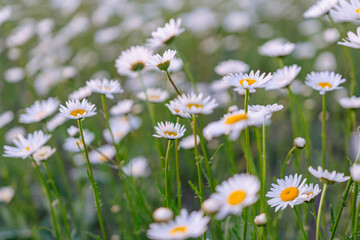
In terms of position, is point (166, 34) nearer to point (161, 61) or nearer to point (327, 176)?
point (161, 61)

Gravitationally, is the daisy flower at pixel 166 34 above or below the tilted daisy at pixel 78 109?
above

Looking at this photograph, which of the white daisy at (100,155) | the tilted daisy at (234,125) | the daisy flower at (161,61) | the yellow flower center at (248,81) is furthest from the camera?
the white daisy at (100,155)

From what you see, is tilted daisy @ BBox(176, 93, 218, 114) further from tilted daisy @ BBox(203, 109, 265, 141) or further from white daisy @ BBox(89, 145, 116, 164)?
white daisy @ BBox(89, 145, 116, 164)

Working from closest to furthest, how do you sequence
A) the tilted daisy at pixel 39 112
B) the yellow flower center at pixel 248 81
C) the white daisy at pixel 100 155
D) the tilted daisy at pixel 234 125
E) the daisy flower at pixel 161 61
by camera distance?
the tilted daisy at pixel 234 125
the yellow flower center at pixel 248 81
the daisy flower at pixel 161 61
the tilted daisy at pixel 39 112
the white daisy at pixel 100 155

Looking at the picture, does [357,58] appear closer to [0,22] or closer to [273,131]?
[273,131]

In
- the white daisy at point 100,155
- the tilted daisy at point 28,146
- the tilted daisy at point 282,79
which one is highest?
the white daisy at point 100,155

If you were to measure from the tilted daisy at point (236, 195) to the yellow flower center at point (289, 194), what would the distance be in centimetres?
25

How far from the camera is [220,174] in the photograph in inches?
78.0

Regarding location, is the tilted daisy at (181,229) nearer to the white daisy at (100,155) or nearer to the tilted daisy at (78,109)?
the tilted daisy at (78,109)

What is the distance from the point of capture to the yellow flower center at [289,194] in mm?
993

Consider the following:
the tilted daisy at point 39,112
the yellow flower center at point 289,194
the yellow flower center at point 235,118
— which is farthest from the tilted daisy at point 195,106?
the tilted daisy at point 39,112

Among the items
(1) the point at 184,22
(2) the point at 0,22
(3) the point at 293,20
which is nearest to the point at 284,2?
(3) the point at 293,20

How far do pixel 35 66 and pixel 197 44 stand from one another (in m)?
1.78

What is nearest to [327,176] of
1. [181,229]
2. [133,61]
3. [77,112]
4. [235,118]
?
[235,118]
